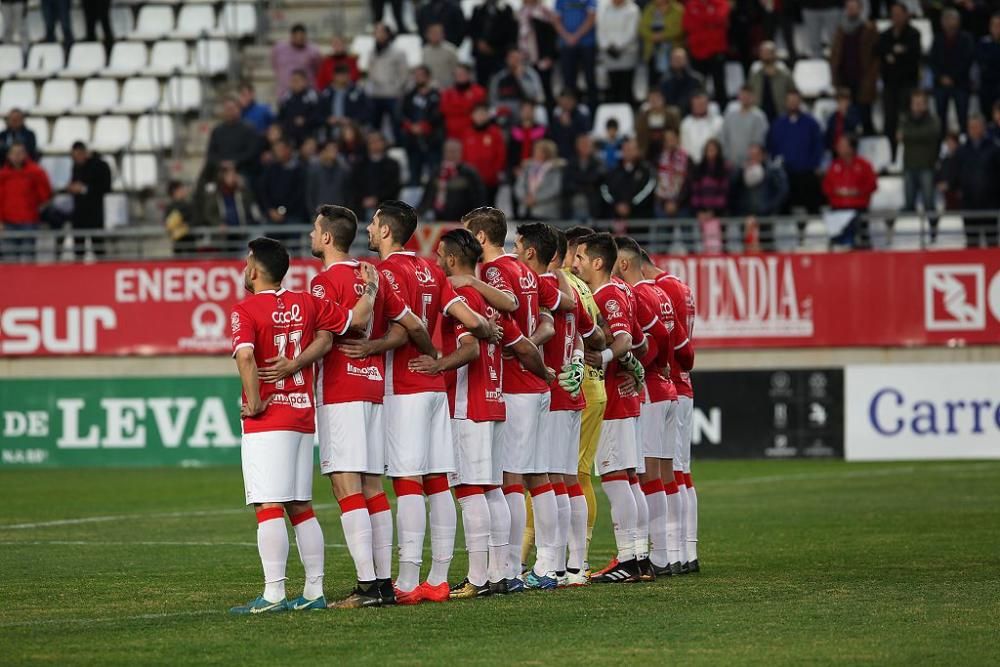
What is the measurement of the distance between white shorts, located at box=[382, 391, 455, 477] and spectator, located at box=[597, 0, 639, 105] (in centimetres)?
1949

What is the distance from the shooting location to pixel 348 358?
1109cm

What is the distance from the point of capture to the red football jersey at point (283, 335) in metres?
10.7

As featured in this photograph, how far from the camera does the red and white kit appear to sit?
10719 millimetres

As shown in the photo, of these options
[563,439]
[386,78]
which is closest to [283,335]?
[563,439]

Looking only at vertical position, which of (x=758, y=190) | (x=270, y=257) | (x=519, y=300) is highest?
(x=758, y=190)

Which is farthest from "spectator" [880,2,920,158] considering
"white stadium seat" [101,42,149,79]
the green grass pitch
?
"white stadium seat" [101,42,149,79]

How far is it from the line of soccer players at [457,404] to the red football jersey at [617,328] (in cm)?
1

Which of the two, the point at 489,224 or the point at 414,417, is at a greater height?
the point at 489,224

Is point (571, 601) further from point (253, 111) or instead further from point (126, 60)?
point (126, 60)

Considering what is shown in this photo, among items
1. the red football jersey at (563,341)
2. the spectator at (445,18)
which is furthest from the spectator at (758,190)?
the red football jersey at (563,341)

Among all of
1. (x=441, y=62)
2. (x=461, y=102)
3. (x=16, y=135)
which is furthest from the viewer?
(x=441, y=62)

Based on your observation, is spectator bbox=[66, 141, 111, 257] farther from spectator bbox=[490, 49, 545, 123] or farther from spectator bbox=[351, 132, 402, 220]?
spectator bbox=[490, 49, 545, 123]

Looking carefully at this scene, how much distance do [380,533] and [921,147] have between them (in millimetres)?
18190

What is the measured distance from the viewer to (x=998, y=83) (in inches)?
1126
